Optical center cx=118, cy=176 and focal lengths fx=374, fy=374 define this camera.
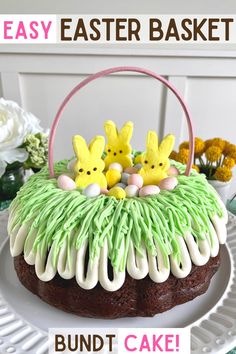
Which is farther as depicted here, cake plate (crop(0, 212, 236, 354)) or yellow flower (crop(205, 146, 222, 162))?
yellow flower (crop(205, 146, 222, 162))

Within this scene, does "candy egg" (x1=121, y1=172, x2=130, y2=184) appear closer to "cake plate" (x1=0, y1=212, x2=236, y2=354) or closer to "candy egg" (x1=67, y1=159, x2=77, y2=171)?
"candy egg" (x1=67, y1=159, x2=77, y2=171)

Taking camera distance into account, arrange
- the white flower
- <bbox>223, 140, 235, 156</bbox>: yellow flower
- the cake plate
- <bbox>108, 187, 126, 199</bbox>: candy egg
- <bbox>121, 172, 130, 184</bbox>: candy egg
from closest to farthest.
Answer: the cake plate → <bbox>108, 187, 126, 199</bbox>: candy egg → <bbox>121, 172, 130, 184</bbox>: candy egg → the white flower → <bbox>223, 140, 235, 156</bbox>: yellow flower

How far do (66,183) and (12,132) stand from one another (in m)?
0.32

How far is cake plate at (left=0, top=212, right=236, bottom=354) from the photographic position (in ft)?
2.33

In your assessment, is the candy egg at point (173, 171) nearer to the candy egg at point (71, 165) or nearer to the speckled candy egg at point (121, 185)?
the speckled candy egg at point (121, 185)

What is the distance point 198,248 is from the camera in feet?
2.64

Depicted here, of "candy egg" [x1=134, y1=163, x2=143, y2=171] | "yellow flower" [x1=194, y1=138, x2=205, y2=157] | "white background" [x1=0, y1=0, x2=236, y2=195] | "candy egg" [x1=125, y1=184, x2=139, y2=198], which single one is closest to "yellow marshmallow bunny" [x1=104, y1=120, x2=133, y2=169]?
"candy egg" [x1=134, y1=163, x2=143, y2=171]

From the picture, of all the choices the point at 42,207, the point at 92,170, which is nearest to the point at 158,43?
the point at 92,170

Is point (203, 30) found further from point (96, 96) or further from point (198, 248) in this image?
point (198, 248)

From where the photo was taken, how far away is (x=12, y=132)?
3.57 ft

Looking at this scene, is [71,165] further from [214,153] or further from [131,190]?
[214,153]

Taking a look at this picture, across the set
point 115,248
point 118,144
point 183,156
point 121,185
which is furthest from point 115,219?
point 183,156

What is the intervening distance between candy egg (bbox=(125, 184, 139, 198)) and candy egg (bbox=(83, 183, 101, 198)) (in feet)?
0.22

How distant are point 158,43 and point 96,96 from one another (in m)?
0.37
